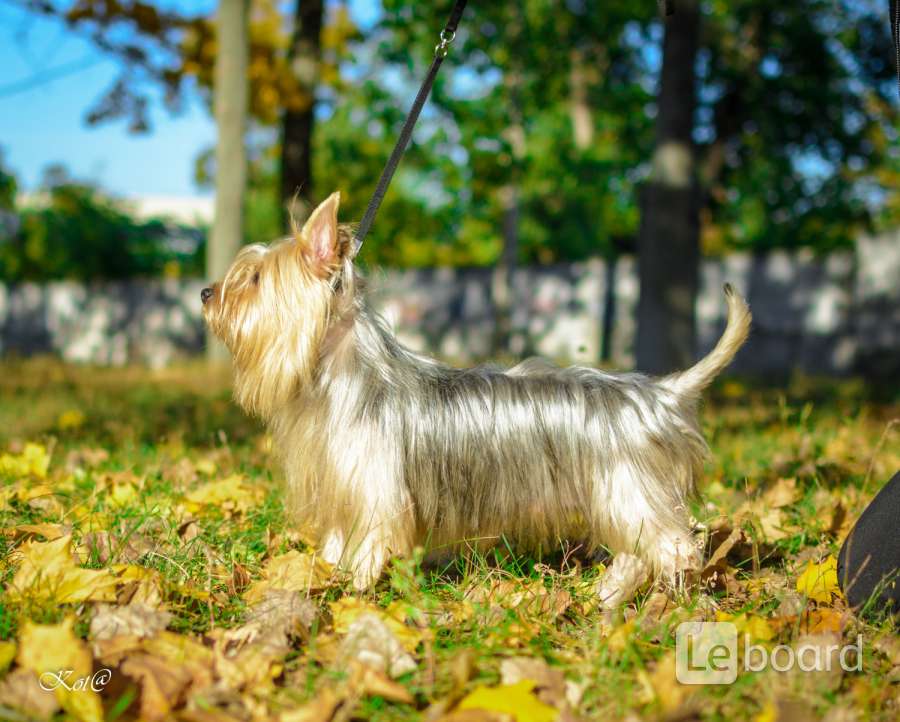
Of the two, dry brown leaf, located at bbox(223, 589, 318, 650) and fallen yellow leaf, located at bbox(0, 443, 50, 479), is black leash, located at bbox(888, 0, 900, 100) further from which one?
fallen yellow leaf, located at bbox(0, 443, 50, 479)

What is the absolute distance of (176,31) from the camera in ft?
48.1

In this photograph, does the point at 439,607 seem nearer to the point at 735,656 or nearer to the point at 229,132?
the point at 735,656

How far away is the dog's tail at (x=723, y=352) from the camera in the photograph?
131 inches

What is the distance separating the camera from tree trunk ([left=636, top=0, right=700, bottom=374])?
27.1 ft

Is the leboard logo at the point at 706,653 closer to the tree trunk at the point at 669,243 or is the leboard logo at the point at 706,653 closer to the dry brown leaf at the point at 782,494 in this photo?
the dry brown leaf at the point at 782,494

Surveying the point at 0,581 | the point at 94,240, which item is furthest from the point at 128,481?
the point at 94,240

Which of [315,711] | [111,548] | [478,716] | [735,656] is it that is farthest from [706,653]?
[111,548]

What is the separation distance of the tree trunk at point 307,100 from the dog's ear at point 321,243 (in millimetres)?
10709

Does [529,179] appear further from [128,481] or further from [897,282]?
[128,481]

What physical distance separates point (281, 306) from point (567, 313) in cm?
1539

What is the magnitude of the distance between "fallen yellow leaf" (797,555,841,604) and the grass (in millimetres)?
39

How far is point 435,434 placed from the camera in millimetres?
3227

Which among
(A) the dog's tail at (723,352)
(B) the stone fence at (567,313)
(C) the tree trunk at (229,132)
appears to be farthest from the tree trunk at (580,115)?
(A) the dog's tail at (723,352)

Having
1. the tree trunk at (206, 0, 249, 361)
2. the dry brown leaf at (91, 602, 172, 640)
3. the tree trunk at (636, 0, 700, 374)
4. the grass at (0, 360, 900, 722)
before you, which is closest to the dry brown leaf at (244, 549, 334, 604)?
the grass at (0, 360, 900, 722)
